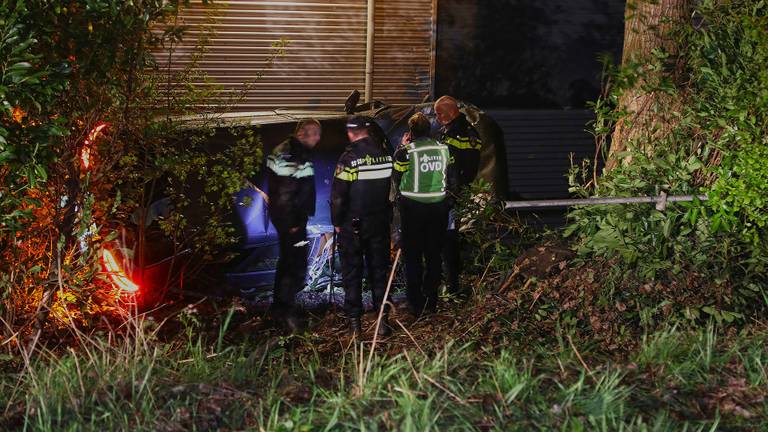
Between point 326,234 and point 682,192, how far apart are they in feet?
8.44

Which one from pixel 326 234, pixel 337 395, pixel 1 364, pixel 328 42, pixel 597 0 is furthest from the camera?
pixel 597 0

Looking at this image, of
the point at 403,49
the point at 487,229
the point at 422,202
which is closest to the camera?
the point at 422,202

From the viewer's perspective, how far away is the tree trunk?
302 inches

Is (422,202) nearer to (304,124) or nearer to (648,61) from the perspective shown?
(304,124)

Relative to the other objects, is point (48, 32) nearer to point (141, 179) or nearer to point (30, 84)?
point (30, 84)

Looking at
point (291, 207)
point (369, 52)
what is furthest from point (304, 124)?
point (369, 52)

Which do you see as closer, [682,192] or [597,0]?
[682,192]

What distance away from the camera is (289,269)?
311 inches

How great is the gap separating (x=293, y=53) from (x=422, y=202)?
4874 mm

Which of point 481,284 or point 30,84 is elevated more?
point 30,84

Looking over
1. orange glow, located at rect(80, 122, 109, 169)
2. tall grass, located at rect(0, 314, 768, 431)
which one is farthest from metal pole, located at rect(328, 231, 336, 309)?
tall grass, located at rect(0, 314, 768, 431)

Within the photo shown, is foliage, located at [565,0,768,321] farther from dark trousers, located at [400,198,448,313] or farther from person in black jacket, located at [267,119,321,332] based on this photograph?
person in black jacket, located at [267,119,321,332]

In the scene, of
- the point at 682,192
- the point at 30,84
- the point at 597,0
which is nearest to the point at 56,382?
the point at 30,84

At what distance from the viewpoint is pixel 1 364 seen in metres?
6.22
